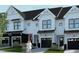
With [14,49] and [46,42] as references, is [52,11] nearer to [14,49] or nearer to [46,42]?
[46,42]

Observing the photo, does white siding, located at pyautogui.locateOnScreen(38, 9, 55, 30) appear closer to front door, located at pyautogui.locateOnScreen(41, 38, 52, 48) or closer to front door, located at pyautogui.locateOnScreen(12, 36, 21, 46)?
front door, located at pyautogui.locateOnScreen(41, 38, 52, 48)

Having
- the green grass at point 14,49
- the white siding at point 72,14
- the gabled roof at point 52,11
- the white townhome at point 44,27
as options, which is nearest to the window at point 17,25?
the white townhome at point 44,27

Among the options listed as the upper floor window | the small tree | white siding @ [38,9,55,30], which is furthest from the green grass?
the upper floor window

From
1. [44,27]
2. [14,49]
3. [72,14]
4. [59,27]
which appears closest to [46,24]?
[44,27]

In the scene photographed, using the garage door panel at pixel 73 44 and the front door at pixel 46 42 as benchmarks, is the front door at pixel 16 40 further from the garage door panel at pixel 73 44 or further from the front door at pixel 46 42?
the garage door panel at pixel 73 44

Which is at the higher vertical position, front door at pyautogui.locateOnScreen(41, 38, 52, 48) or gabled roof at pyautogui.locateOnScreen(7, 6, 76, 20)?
gabled roof at pyautogui.locateOnScreen(7, 6, 76, 20)

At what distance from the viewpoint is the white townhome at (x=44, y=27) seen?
642 centimetres

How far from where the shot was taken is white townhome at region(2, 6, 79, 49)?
6418 millimetres

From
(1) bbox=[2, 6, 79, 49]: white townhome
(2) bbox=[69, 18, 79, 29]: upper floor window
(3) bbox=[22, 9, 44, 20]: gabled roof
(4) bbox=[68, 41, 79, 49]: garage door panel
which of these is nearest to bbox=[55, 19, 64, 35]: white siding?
(1) bbox=[2, 6, 79, 49]: white townhome

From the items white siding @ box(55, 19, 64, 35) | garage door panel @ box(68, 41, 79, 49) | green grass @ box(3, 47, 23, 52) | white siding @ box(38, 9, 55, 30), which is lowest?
green grass @ box(3, 47, 23, 52)

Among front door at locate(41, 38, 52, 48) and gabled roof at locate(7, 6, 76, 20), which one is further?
front door at locate(41, 38, 52, 48)

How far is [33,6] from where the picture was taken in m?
6.51
